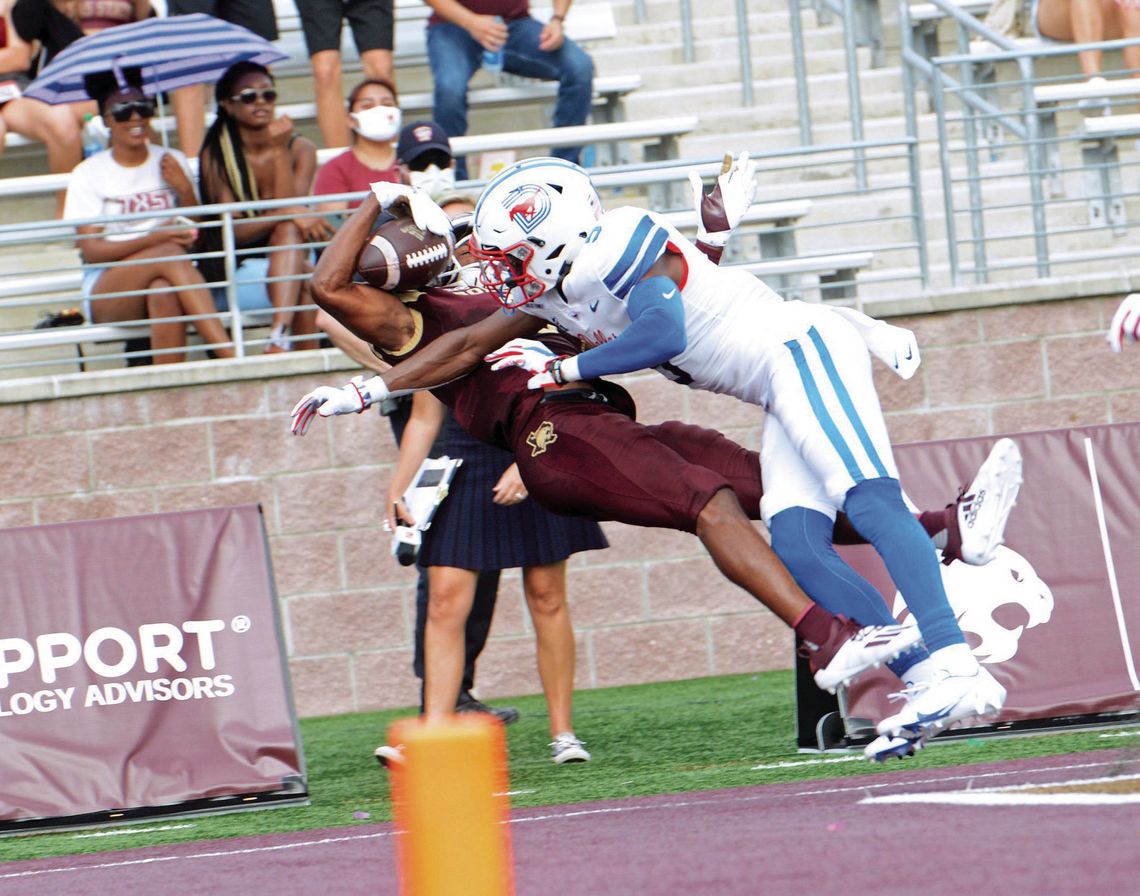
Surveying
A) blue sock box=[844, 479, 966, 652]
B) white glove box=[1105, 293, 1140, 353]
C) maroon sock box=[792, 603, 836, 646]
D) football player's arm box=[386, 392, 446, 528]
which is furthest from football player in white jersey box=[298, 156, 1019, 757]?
football player's arm box=[386, 392, 446, 528]

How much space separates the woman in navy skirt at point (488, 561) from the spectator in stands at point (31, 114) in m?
4.58

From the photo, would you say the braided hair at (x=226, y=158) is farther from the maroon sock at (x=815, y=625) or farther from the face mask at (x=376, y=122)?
the maroon sock at (x=815, y=625)

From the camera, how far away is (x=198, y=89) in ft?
34.7

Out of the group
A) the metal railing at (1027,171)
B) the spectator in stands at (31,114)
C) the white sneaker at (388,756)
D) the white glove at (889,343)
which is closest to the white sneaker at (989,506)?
the white glove at (889,343)

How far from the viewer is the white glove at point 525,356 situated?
5574 mm

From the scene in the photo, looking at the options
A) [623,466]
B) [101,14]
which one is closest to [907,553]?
[623,466]

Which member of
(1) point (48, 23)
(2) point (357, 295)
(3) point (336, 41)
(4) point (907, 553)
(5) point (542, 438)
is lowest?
(4) point (907, 553)

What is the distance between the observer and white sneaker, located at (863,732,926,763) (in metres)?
5.02

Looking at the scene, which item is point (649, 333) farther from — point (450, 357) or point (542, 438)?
point (450, 357)

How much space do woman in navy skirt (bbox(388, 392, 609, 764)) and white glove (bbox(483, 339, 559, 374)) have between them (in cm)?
103

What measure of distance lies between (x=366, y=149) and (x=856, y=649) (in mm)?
5240

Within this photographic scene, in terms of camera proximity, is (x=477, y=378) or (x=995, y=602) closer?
(x=477, y=378)

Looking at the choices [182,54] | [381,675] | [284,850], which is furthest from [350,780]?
[182,54]

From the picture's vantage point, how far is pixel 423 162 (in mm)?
7582
